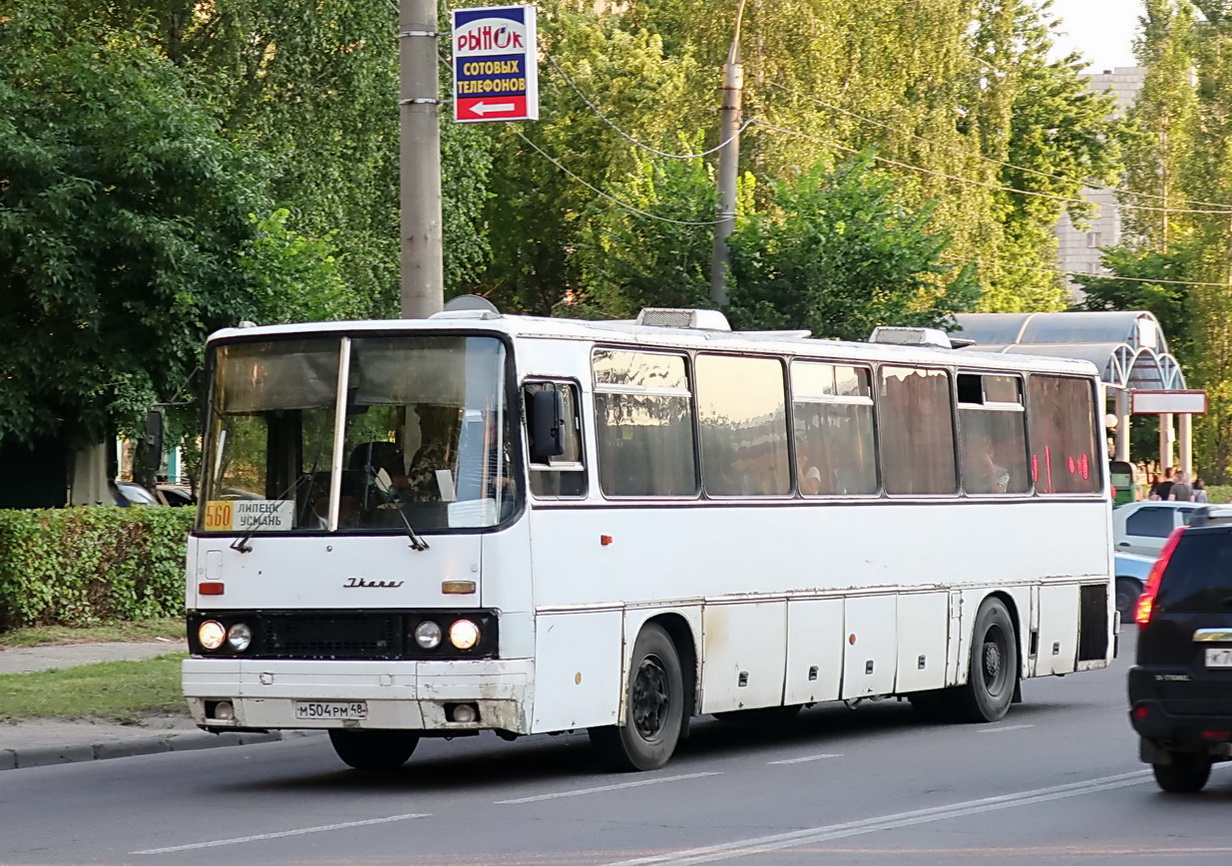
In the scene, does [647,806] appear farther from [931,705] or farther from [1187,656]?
[931,705]

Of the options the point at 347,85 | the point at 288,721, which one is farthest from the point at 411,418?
the point at 347,85

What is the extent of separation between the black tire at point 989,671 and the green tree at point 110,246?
13164 millimetres

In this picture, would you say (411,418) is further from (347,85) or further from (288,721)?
(347,85)

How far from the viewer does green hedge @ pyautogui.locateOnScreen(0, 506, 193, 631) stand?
23.3 metres

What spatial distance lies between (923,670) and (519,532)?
533cm

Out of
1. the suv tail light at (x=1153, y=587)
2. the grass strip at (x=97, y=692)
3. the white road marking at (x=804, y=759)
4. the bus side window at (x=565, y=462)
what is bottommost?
the white road marking at (x=804, y=759)

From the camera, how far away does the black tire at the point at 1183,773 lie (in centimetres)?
1217

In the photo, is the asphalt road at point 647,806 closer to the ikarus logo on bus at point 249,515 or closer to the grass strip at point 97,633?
the ikarus logo on bus at point 249,515

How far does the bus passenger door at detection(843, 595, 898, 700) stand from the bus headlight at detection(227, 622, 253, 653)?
4901mm

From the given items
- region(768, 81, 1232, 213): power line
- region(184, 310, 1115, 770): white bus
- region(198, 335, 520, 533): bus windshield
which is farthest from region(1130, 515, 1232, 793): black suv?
region(768, 81, 1232, 213): power line

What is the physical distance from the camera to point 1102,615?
19.3 meters

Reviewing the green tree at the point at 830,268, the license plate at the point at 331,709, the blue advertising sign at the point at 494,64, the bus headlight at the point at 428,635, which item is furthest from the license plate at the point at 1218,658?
the green tree at the point at 830,268

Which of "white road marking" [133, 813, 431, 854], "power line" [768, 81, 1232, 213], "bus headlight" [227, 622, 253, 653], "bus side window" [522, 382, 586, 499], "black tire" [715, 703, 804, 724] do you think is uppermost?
"power line" [768, 81, 1232, 213]

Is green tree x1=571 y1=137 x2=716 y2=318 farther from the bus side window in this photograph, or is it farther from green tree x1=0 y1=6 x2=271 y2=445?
the bus side window
